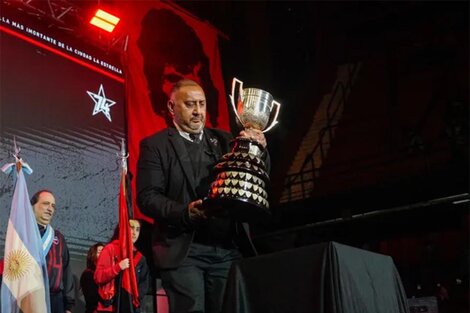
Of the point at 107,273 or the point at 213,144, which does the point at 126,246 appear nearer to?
the point at 107,273

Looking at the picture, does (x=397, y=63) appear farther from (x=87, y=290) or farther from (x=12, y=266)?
(x=12, y=266)

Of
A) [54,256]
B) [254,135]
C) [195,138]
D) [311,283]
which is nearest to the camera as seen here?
[311,283]

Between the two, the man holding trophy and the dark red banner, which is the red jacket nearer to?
the dark red banner

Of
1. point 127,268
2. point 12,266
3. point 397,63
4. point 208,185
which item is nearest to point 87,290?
point 127,268

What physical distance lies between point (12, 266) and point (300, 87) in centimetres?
639

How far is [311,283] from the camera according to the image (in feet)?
6.88

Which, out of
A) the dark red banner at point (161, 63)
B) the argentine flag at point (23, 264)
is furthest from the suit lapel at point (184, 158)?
the dark red banner at point (161, 63)

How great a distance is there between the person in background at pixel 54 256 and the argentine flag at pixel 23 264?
10.2 inches

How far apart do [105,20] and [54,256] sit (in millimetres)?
2359

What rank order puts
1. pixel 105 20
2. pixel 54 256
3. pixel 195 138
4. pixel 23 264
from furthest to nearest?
pixel 105 20 → pixel 54 256 → pixel 23 264 → pixel 195 138

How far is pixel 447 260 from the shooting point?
8.88m

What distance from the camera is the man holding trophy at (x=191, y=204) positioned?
2428mm

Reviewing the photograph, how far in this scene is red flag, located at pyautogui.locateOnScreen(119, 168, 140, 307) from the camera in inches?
197

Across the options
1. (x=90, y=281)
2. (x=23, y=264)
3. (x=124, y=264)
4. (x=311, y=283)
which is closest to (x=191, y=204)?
(x=311, y=283)
